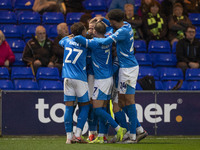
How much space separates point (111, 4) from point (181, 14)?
1.97 metres

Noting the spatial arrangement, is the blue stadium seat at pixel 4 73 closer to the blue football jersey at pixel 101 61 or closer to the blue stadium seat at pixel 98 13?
the blue stadium seat at pixel 98 13

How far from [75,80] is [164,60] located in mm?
4692

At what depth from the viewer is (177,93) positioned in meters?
10.2

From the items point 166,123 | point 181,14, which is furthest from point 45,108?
point 181,14

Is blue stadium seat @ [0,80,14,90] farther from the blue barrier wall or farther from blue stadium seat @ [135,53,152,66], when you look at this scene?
blue stadium seat @ [135,53,152,66]

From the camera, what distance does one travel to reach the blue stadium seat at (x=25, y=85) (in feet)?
34.7

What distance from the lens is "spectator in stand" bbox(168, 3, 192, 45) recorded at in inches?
508

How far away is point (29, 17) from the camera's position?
12688 mm

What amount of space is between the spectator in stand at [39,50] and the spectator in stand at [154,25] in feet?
8.97

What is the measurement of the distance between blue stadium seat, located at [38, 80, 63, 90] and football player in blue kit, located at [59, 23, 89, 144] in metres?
2.70

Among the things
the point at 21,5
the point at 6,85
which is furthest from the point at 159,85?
the point at 21,5

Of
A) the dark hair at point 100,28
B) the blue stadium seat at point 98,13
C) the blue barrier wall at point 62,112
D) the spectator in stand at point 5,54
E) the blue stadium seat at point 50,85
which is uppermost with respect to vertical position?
the blue stadium seat at point 98,13

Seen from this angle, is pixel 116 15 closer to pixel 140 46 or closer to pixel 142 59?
pixel 142 59

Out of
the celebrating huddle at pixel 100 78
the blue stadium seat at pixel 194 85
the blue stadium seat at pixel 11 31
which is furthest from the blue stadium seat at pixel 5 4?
the celebrating huddle at pixel 100 78
